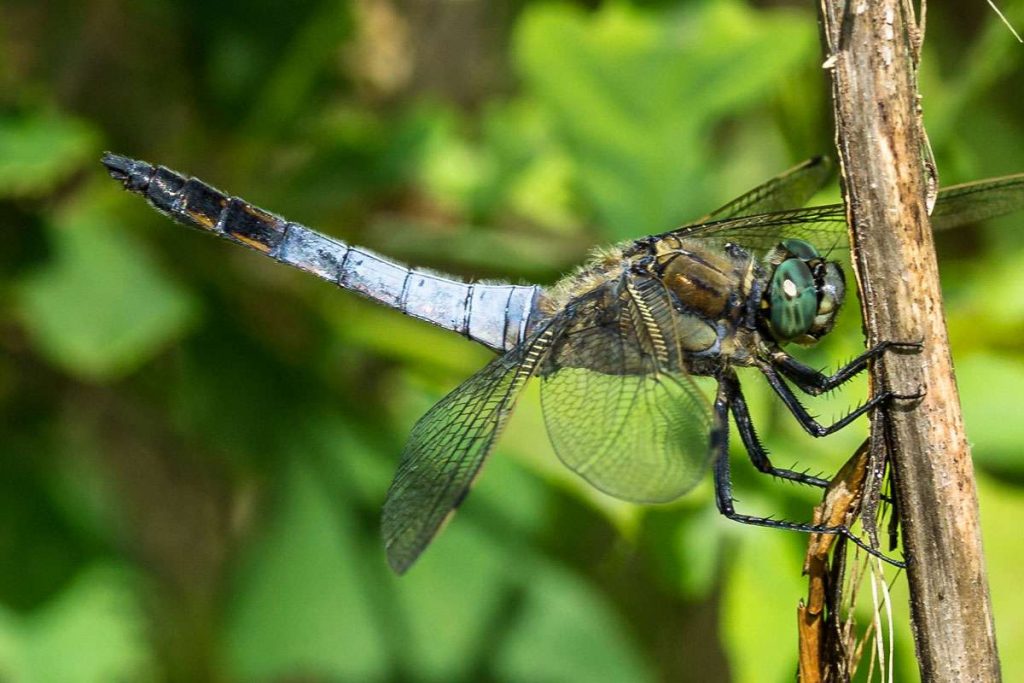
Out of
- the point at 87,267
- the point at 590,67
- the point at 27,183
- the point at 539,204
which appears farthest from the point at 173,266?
the point at 590,67

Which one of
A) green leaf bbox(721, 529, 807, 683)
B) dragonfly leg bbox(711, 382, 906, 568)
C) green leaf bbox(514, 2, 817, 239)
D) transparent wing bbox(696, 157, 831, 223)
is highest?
green leaf bbox(514, 2, 817, 239)

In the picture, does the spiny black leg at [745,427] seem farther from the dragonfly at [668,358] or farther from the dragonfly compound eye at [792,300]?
the dragonfly compound eye at [792,300]

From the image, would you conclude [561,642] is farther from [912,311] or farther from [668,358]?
[912,311]

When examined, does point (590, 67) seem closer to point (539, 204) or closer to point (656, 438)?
point (539, 204)

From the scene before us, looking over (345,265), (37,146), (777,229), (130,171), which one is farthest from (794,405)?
(37,146)

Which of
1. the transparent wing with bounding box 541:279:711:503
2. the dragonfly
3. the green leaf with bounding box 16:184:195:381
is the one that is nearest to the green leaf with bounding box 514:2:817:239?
the dragonfly

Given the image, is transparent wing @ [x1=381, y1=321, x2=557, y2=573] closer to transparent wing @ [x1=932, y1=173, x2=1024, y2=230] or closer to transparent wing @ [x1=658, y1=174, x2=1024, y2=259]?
transparent wing @ [x1=658, y1=174, x2=1024, y2=259]

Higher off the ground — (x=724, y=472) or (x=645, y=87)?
(x=645, y=87)

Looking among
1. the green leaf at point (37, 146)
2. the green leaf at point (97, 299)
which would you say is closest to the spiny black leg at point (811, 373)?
the green leaf at point (97, 299)
